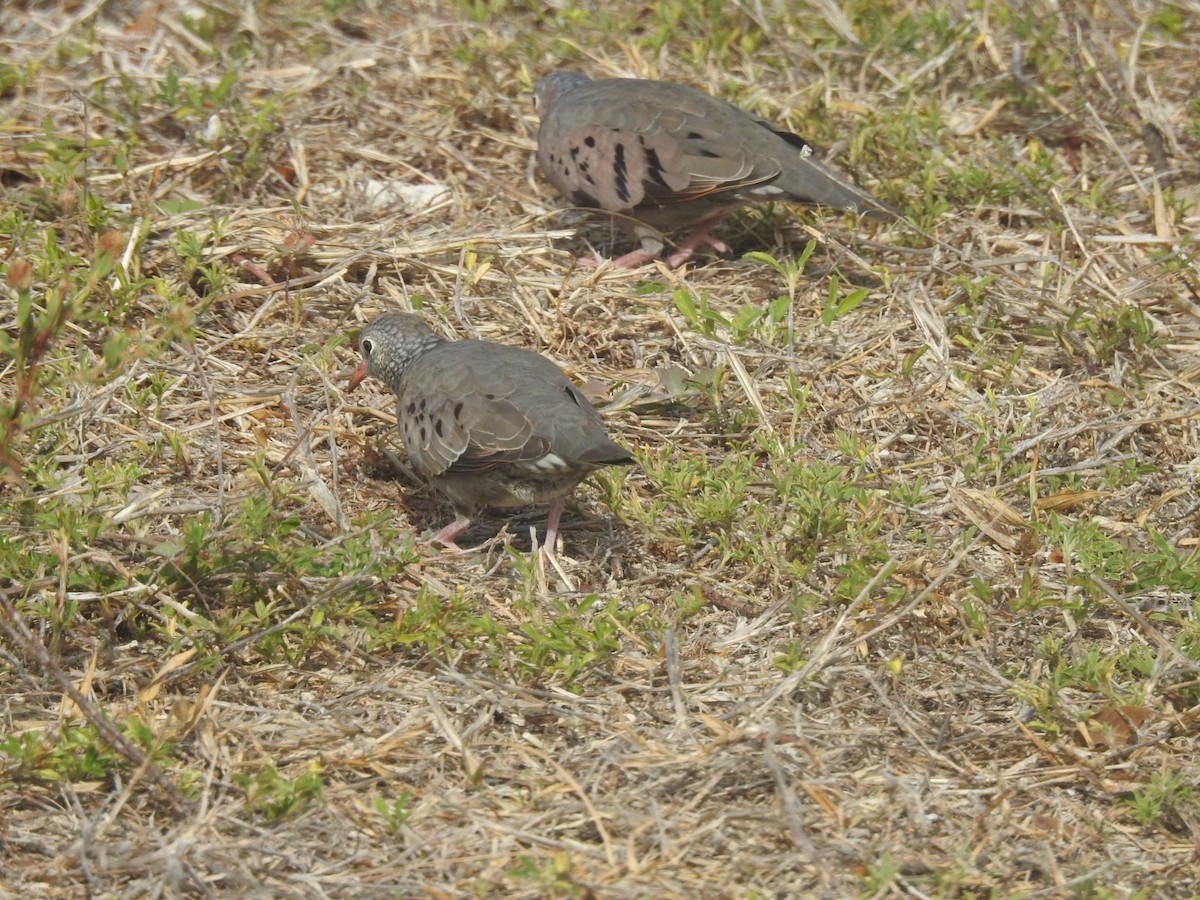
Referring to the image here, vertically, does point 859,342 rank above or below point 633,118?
below

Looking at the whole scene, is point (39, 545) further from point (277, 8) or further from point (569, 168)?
point (277, 8)

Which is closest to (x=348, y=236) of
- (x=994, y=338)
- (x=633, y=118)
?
(x=633, y=118)

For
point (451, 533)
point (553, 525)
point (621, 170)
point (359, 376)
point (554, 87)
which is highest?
point (554, 87)

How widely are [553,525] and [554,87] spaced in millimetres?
2799

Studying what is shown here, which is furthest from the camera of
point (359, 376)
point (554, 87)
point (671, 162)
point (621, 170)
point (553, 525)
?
point (554, 87)

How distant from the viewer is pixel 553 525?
→ 5203 millimetres

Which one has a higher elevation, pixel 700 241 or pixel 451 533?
pixel 700 241

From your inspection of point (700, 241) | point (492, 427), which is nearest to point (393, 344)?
point (492, 427)

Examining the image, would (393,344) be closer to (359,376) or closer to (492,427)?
(359,376)

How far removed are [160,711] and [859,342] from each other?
130 inches

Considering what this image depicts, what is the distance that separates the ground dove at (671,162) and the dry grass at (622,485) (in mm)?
258

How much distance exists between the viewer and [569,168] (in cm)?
679

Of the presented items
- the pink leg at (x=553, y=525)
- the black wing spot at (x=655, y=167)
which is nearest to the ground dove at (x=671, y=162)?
the black wing spot at (x=655, y=167)

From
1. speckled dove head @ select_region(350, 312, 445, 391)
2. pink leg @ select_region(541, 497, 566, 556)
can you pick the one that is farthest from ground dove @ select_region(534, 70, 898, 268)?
pink leg @ select_region(541, 497, 566, 556)
